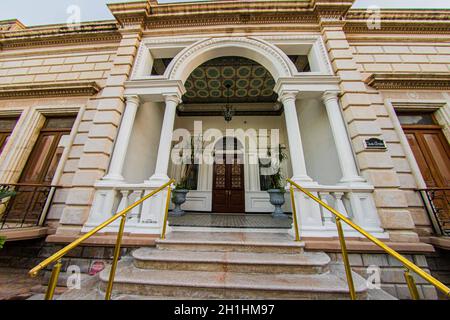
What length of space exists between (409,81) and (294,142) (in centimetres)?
364

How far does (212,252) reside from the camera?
267cm

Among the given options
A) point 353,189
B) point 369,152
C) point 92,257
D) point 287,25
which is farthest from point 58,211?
point 287,25

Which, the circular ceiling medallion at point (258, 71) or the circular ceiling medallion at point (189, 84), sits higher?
the circular ceiling medallion at point (189, 84)

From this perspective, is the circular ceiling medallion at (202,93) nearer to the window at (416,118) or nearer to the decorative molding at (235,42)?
the decorative molding at (235,42)

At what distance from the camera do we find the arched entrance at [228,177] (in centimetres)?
735

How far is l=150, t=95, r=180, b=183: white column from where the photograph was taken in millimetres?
3586

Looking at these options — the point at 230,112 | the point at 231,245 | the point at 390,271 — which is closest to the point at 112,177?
the point at 231,245

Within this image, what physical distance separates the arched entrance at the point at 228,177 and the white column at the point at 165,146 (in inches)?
159

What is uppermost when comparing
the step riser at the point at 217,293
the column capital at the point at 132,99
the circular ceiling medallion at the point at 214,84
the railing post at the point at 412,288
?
the circular ceiling medallion at the point at 214,84

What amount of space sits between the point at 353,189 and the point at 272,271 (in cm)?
231

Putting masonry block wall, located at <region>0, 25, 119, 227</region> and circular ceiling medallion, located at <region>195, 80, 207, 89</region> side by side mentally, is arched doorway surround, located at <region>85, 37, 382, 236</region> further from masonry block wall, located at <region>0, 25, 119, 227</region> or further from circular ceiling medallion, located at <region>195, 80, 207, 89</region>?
circular ceiling medallion, located at <region>195, 80, 207, 89</region>

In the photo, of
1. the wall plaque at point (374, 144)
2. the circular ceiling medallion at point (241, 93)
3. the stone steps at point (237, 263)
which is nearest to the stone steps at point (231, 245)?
the stone steps at point (237, 263)

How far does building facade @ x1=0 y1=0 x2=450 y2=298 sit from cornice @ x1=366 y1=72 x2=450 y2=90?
0.09 feet

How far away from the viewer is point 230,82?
6984 mm
